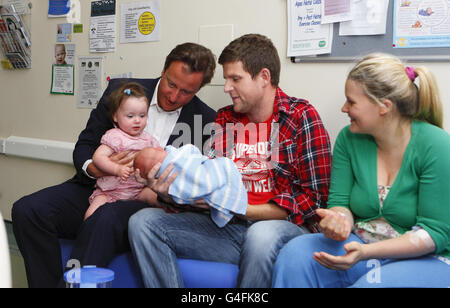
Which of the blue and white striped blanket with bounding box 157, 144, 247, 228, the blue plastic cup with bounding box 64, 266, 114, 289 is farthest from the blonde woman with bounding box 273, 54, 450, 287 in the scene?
the blue plastic cup with bounding box 64, 266, 114, 289

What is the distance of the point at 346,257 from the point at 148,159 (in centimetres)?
76

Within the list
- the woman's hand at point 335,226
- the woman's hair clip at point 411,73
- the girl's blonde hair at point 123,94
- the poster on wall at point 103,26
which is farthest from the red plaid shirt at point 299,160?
the poster on wall at point 103,26

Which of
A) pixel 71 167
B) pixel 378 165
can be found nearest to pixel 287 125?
pixel 378 165

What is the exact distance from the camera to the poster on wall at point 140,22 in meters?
2.40

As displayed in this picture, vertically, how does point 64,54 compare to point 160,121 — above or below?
above

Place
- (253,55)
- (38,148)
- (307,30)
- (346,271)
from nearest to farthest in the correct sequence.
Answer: (346,271), (253,55), (307,30), (38,148)

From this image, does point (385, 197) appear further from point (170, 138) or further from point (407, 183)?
point (170, 138)

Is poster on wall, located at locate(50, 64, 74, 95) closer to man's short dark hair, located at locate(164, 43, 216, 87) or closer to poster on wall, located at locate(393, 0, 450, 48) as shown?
man's short dark hair, located at locate(164, 43, 216, 87)

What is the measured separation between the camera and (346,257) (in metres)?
1.22

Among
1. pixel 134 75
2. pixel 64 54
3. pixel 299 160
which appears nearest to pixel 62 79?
pixel 64 54

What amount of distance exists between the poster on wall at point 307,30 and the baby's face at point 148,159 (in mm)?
842

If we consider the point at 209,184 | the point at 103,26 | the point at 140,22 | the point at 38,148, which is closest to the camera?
the point at 209,184

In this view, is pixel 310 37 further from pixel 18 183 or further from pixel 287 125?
pixel 18 183

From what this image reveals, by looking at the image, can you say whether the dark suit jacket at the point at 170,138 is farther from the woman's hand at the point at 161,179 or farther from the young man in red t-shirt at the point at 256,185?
the woman's hand at the point at 161,179
